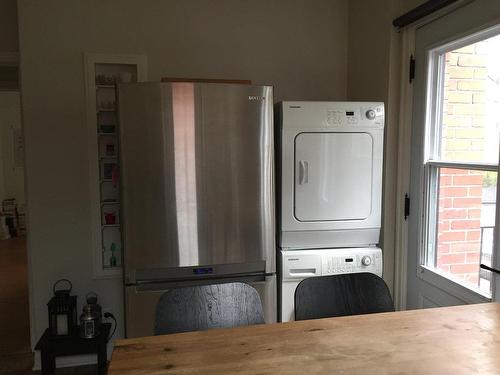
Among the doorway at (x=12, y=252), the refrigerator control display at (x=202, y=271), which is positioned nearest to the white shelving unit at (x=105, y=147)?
the refrigerator control display at (x=202, y=271)

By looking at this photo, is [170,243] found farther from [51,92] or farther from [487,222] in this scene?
[487,222]

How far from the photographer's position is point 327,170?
229 cm

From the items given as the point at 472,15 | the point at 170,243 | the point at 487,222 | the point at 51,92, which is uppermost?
the point at 472,15

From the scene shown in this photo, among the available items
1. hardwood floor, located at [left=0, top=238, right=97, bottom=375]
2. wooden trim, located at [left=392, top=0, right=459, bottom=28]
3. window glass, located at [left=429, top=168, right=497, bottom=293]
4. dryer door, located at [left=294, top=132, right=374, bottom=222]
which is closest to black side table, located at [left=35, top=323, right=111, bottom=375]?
hardwood floor, located at [left=0, top=238, right=97, bottom=375]

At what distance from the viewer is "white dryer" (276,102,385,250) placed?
7.42 ft

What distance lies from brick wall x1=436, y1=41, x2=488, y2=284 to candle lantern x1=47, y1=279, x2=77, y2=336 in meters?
2.14

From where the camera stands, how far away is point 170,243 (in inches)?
81.6

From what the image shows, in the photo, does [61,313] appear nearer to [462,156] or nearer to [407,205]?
[407,205]

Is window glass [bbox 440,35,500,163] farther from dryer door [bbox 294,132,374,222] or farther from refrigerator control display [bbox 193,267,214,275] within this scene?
refrigerator control display [bbox 193,267,214,275]

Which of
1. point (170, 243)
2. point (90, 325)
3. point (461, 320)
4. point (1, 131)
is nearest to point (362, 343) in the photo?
point (461, 320)

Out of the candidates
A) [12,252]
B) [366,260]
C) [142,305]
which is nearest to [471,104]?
[366,260]

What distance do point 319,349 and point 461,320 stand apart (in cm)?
51

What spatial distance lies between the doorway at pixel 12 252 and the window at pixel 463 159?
2.63 m

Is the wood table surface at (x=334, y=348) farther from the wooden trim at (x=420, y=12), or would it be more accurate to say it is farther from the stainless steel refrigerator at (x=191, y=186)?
the wooden trim at (x=420, y=12)
